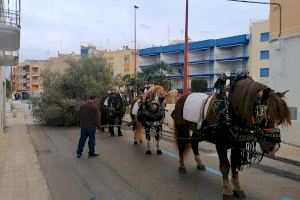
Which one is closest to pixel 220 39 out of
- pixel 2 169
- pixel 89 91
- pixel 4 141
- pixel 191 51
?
pixel 191 51

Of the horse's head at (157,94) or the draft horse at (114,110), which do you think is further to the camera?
the draft horse at (114,110)

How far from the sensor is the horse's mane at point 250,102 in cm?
607

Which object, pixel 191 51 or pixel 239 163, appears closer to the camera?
pixel 239 163

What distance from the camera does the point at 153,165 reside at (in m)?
10.5

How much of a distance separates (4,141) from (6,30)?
17.6 ft

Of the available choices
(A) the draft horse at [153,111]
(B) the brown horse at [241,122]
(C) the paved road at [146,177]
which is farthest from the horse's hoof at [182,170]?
(A) the draft horse at [153,111]

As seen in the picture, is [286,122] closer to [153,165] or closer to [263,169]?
[263,169]

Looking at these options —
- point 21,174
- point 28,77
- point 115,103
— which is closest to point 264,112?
point 21,174

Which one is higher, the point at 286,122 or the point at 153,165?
the point at 286,122

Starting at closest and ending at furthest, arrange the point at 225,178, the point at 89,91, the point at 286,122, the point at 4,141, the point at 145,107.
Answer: the point at 286,122 < the point at 225,178 < the point at 145,107 < the point at 4,141 < the point at 89,91

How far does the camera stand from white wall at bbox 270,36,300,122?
49.6 ft

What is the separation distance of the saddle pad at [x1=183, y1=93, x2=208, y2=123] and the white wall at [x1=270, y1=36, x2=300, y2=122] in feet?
24.1

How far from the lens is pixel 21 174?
31.9 feet

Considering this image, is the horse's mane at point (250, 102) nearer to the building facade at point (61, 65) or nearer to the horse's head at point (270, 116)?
the horse's head at point (270, 116)
